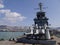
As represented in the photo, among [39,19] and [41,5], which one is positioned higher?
[41,5]

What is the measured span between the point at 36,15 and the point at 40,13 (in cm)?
330

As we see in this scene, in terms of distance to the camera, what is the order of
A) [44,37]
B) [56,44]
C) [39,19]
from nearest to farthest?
[56,44] → [44,37] → [39,19]

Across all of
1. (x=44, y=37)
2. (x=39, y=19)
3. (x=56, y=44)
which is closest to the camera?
(x=56, y=44)

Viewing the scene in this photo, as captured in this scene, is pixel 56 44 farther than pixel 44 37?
No

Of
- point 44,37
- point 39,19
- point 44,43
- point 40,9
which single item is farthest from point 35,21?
point 44,43

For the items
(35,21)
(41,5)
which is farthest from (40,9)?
(35,21)

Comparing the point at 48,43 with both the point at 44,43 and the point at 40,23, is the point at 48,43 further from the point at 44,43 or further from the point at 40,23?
the point at 40,23

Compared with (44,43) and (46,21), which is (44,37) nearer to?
(44,43)

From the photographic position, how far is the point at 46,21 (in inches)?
3509

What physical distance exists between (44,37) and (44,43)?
5.79 m

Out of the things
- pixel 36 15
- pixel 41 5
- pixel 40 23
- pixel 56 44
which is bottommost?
pixel 56 44

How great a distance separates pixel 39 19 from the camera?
86625 millimetres

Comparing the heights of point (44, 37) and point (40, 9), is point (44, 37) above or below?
below

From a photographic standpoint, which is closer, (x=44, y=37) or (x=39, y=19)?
(x=44, y=37)
